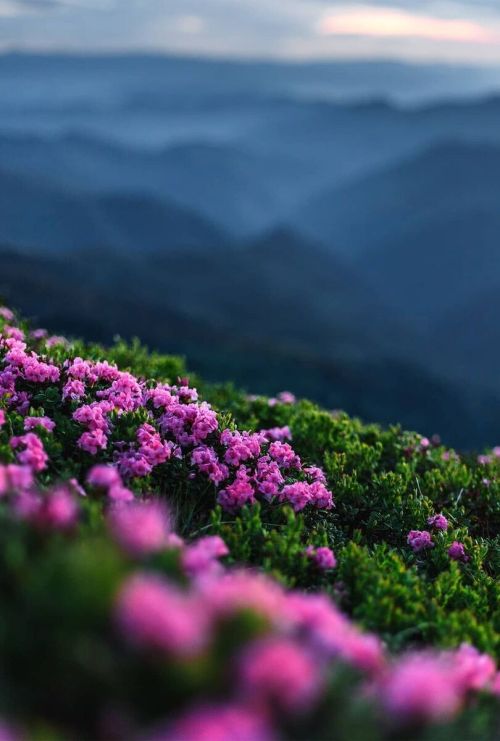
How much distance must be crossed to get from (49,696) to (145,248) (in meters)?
180

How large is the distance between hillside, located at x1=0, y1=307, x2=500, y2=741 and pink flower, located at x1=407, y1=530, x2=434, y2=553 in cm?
2

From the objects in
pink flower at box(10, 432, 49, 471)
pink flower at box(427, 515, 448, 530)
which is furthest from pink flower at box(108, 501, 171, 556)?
pink flower at box(427, 515, 448, 530)

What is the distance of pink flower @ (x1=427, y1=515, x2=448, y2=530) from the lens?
657 cm

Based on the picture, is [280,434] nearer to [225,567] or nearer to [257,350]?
[225,567]

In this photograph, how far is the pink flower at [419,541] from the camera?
6281 mm

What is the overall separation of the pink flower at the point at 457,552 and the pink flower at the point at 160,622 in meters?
4.32

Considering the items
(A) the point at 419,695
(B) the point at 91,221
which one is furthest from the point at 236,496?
(B) the point at 91,221

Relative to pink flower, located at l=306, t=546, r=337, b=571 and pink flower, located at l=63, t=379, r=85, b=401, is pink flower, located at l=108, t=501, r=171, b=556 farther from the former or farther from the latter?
pink flower, located at l=63, t=379, r=85, b=401

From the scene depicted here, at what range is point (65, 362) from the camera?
7.09 meters

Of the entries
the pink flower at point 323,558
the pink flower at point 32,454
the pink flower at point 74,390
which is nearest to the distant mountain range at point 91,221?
the pink flower at point 74,390

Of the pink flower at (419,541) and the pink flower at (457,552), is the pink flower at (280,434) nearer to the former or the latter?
the pink flower at (419,541)

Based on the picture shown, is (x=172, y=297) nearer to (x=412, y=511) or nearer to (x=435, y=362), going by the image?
(x=435, y=362)

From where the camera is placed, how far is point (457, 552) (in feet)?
20.4

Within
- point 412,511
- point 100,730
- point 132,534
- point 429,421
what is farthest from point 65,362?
point 429,421
